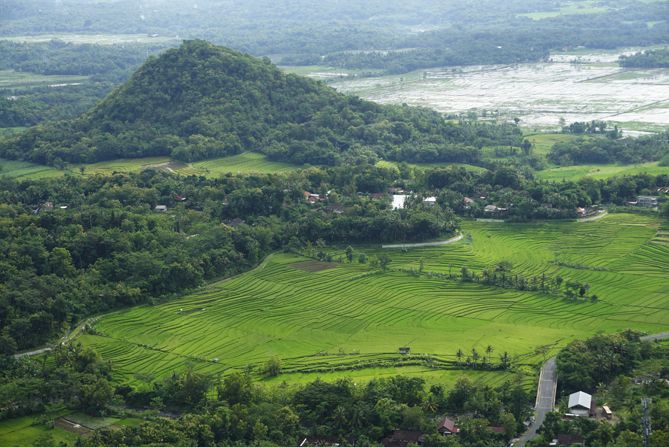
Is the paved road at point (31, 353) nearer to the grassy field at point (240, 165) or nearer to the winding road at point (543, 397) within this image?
the winding road at point (543, 397)

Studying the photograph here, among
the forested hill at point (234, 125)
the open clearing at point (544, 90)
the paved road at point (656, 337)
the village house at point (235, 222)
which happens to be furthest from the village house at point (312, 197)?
the open clearing at point (544, 90)

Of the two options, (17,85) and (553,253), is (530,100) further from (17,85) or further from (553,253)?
(17,85)

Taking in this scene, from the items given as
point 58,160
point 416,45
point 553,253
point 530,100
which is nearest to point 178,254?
point 553,253

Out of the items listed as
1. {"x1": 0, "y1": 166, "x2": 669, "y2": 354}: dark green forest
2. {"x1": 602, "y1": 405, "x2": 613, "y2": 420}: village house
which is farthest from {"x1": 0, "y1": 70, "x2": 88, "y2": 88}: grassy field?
{"x1": 602, "y1": 405, "x2": 613, "y2": 420}: village house

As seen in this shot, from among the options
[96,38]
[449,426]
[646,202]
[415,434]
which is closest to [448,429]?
[449,426]

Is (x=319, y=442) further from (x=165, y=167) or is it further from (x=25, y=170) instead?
(x=25, y=170)
